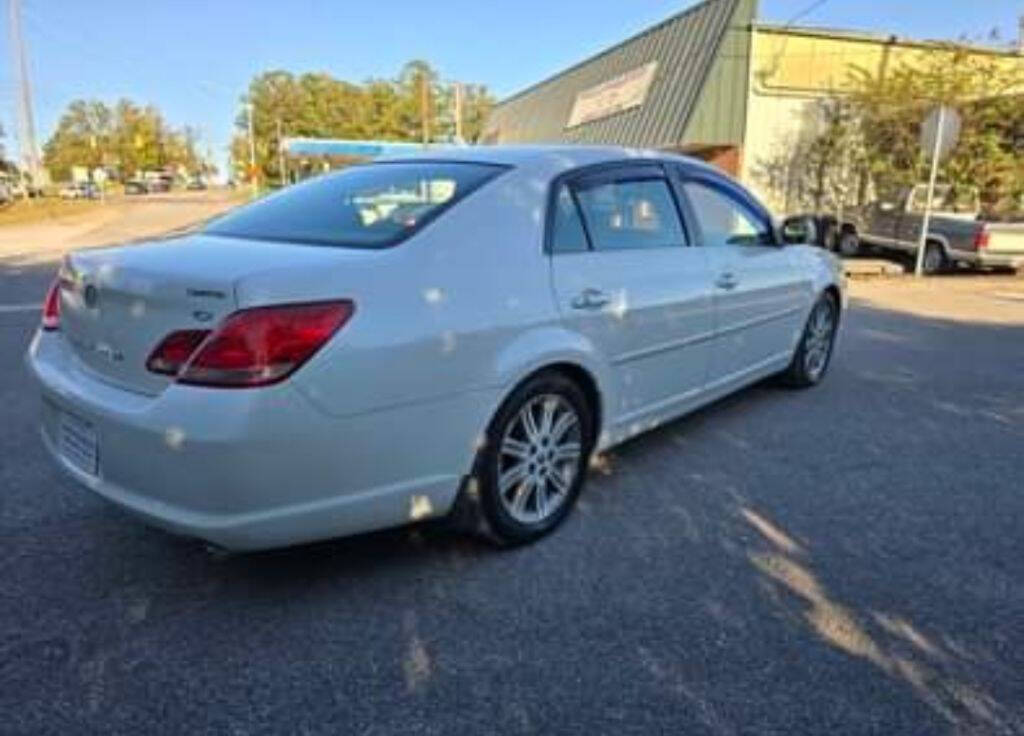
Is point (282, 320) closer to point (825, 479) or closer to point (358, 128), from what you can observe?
point (825, 479)

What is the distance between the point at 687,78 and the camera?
64.2ft

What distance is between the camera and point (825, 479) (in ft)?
14.0

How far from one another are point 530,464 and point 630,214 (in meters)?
1.35

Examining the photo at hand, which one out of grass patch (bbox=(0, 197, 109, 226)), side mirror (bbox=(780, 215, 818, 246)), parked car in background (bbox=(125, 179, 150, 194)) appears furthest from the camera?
parked car in background (bbox=(125, 179, 150, 194))

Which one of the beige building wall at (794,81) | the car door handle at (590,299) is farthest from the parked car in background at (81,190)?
the car door handle at (590,299)

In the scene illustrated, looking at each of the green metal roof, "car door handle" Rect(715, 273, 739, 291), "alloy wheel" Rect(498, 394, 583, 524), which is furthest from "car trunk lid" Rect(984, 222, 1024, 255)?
"alloy wheel" Rect(498, 394, 583, 524)

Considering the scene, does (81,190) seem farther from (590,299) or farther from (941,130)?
(590,299)

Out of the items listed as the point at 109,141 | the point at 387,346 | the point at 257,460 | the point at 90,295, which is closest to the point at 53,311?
the point at 90,295

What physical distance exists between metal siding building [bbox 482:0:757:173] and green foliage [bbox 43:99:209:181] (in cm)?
9018

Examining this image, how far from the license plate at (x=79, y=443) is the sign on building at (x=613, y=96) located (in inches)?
811

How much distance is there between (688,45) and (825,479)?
18100 mm

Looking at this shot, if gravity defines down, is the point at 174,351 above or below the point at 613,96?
below

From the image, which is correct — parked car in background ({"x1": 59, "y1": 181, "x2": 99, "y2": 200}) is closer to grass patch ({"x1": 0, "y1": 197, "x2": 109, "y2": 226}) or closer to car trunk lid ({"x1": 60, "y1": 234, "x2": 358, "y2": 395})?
grass patch ({"x1": 0, "y1": 197, "x2": 109, "y2": 226})

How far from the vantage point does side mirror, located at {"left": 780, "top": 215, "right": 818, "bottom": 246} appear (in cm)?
550
